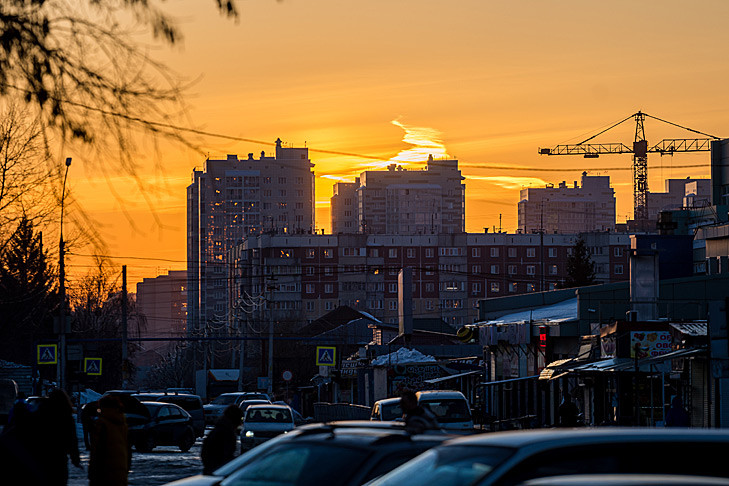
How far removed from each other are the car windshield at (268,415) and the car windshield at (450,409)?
4.33 m

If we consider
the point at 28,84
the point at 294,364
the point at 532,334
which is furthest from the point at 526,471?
the point at 294,364

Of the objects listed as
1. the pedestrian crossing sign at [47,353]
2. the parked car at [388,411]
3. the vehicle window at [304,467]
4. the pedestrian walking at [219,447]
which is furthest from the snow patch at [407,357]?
the vehicle window at [304,467]

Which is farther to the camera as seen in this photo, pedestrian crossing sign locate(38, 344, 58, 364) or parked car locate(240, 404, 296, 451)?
pedestrian crossing sign locate(38, 344, 58, 364)

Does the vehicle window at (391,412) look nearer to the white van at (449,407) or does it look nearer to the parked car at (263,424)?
the white van at (449,407)

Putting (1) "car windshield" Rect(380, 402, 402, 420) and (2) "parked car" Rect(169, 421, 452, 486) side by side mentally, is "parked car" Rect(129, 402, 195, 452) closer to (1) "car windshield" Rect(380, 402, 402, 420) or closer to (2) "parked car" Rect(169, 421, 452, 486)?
(1) "car windshield" Rect(380, 402, 402, 420)

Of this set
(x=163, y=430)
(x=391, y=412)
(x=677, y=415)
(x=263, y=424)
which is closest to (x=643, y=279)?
(x=391, y=412)

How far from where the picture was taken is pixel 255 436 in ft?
105

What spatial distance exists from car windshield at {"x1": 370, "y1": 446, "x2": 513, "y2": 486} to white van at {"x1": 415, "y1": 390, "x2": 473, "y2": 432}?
23.0 metres

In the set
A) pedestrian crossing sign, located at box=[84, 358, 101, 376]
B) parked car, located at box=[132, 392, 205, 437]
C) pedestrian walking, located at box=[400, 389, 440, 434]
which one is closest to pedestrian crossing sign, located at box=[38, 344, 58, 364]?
parked car, located at box=[132, 392, 205, 437]

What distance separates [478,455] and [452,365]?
54.3m

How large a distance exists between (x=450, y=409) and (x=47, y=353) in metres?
17.7

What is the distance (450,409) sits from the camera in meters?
31.6

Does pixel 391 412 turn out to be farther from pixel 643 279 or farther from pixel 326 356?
pixel 326 356

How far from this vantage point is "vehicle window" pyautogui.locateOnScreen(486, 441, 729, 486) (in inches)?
284
